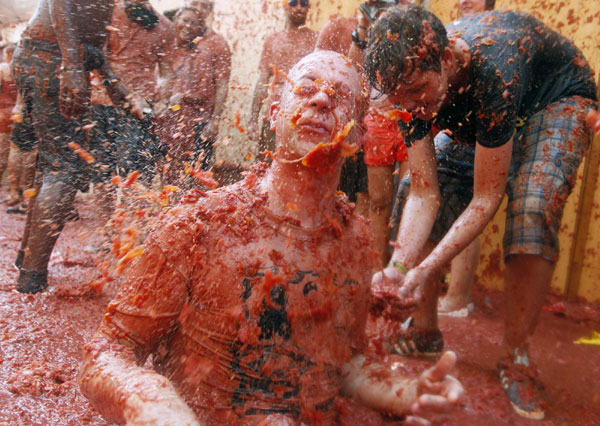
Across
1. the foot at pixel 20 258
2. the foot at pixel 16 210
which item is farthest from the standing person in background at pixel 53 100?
the foot at pixel 16 210

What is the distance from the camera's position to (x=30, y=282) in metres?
3.43

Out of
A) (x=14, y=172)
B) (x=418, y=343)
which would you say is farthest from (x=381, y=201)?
(x=14, y=172)

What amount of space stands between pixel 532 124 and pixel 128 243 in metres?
2.20

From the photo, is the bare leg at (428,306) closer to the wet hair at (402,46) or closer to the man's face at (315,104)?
the wet hair at (402,46)

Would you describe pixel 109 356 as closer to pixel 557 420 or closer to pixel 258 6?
pixel 557 420

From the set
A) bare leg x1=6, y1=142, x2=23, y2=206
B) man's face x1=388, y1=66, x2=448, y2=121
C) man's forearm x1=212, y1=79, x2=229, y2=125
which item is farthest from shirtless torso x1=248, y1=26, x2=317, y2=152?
bare leg x1=6, y1=142, x2=23, y2=206

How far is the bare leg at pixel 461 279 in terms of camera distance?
3934 millimetres

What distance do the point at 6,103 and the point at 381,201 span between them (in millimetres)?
5951

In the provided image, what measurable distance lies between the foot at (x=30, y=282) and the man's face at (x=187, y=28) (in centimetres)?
288

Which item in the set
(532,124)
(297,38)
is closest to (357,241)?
(532,124)

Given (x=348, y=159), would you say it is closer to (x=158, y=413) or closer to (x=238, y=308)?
(x=238, y=308)

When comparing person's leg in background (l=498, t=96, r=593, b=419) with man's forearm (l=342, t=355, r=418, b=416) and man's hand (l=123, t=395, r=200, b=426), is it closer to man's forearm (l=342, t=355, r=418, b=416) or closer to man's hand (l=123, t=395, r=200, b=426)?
man's forearm (l=342, t=355, r=418, b=416)

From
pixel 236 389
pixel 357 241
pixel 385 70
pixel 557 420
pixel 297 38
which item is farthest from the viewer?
pixel 297 38

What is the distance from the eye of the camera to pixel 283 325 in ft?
5.86
